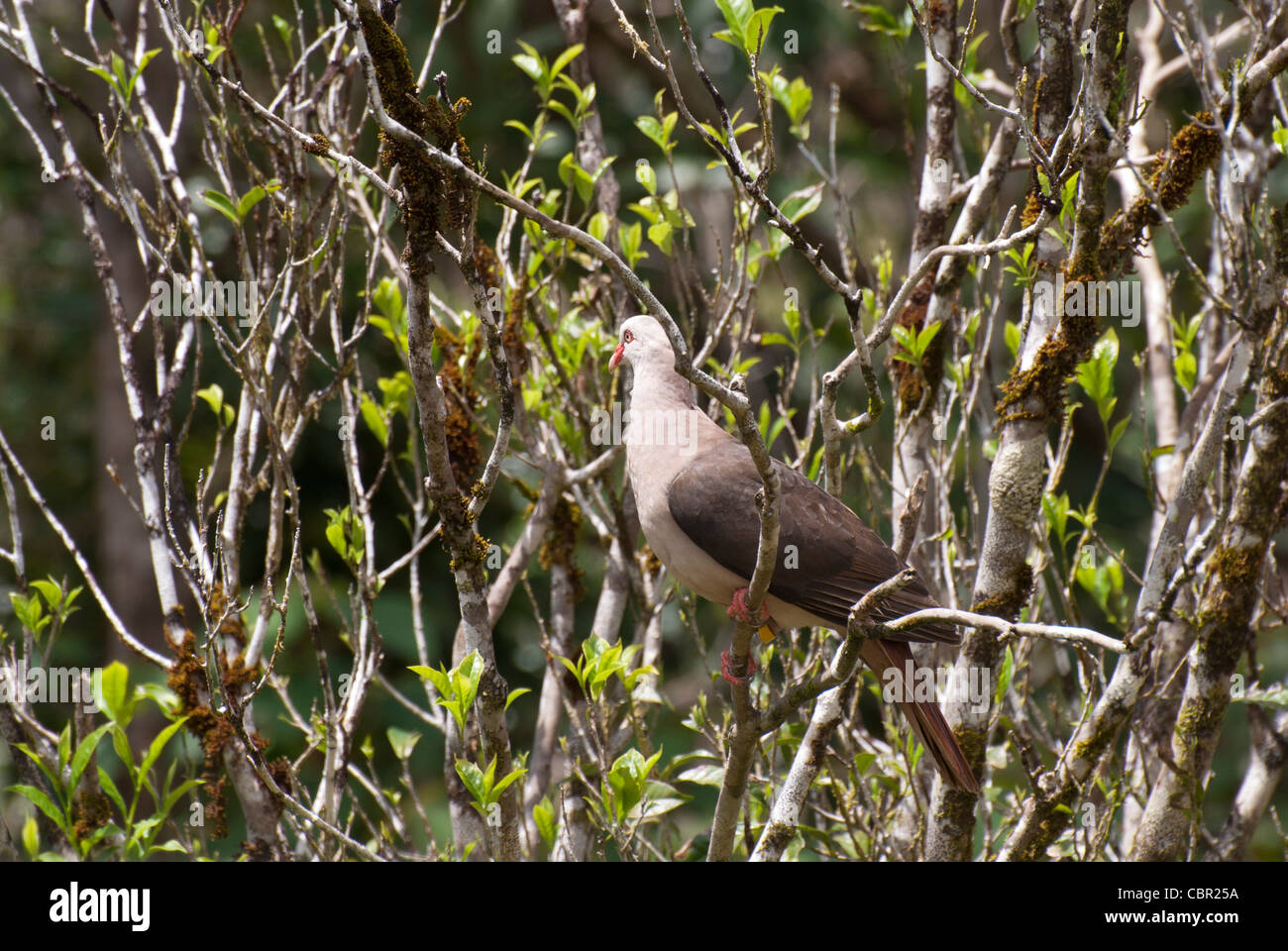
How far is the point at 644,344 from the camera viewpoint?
446 centimetres

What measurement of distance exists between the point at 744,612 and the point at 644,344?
1.39m

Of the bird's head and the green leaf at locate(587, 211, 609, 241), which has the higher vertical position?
the green leaf at locate(587, 211, 609, 241)

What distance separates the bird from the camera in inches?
152

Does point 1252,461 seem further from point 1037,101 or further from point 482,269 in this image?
point 482,269

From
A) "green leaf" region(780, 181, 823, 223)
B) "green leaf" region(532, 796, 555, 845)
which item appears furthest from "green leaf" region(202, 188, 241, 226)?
"green leaf" region(532, 796, 555, 845)

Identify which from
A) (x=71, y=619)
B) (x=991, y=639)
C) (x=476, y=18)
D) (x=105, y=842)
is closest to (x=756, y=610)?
(x=991, y=639)

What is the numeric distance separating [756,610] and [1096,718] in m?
1.34

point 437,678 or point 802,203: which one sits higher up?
point 802,203

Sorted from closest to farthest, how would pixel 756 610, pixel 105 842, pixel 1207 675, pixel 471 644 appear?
pixel 756 610
pixel 471 644
pixel 105 842
pixel 1207 675

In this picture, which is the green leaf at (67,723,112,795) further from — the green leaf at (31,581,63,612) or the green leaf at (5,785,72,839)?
the green leaf at (31,581,63,612)

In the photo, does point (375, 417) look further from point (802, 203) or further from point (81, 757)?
point (802, 203)

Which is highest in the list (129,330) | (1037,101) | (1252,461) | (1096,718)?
(1037,101)

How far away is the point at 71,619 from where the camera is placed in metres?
8.10

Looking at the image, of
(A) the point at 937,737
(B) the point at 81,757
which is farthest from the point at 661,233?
(B) the point at 81,757
